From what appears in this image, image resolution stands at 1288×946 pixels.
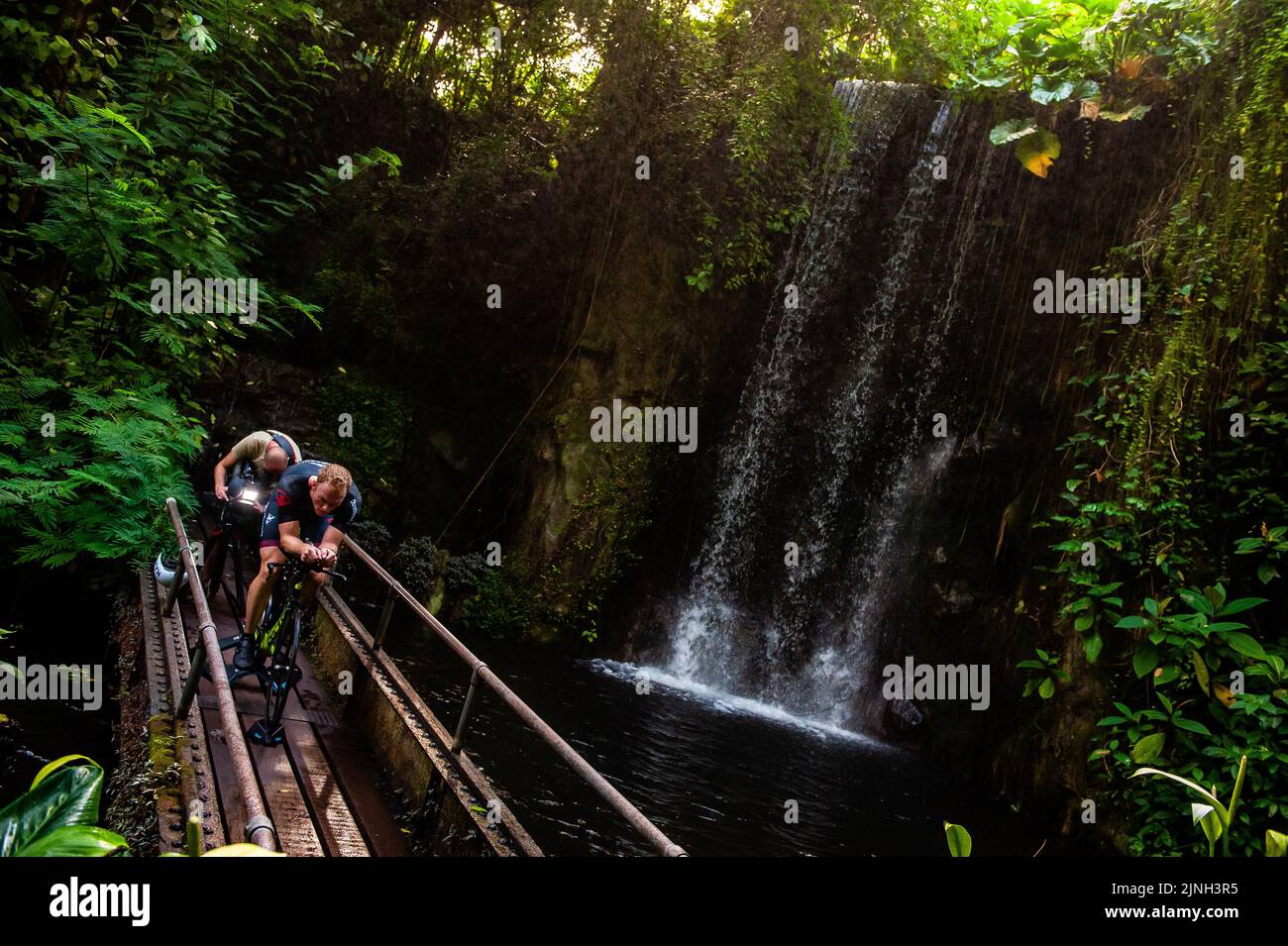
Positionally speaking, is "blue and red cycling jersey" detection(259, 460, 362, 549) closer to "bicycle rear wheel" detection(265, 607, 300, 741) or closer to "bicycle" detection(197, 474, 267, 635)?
"bicycle rear wheel" detection(265, 607, 300, 741)

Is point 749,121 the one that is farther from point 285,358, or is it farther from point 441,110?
point 285,358

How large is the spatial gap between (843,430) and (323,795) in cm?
971

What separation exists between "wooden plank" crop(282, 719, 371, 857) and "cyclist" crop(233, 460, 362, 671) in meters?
0.60

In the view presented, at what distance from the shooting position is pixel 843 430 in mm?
12445

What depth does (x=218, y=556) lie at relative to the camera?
21.8 feet

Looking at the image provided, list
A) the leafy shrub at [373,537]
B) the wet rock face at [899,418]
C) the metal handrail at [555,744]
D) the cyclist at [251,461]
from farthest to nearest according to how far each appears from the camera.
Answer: the leafy shrub at [373,537] → the wet rock face at [899,418] → the cyclist at [251,461] → the metal handrail at [555,744]

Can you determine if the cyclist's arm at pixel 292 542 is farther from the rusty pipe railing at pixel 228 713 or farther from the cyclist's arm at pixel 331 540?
the rusty pipe railing at pixel 228 713

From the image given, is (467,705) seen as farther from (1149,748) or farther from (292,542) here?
(1149,748)

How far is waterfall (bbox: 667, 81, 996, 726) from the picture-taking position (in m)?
11.5

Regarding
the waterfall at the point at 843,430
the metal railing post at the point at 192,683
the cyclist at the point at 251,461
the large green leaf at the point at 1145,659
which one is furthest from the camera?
the waterfall at the point at 843,430

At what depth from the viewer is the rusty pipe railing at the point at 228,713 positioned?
258 centimetres

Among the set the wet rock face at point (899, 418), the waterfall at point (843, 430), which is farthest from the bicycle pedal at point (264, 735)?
the waterfall at point (843, 430)

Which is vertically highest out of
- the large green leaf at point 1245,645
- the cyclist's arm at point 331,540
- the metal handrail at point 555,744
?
the cyclist's arm at point 331,540

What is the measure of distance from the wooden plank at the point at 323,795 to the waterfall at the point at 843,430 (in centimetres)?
768
